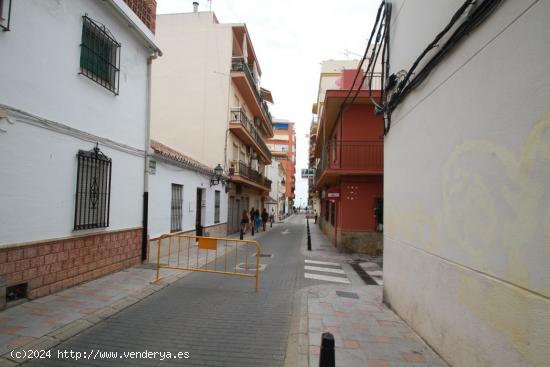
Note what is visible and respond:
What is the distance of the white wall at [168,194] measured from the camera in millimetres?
10156

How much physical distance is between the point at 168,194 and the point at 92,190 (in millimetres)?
→ 4079

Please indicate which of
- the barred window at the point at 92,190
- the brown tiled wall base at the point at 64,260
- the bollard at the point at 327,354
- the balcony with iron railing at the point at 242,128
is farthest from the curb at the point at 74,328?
the balcony with iron railing at the point at 242,128

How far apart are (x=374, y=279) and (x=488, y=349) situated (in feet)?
20.3

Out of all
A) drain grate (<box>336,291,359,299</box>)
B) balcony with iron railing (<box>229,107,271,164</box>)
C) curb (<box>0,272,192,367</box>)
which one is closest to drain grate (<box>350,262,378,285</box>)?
drain grate (<box>336,291,359,299</box>)

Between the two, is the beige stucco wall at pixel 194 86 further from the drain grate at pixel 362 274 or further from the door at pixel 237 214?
the drain grate at pixel 362 274

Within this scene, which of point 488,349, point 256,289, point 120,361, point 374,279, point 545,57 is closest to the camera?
point 545,57

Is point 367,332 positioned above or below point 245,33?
below

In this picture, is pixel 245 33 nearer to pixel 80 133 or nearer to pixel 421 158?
pixel 80 133

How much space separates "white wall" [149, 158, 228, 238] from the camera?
10156mm

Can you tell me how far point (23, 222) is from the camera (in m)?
5.41

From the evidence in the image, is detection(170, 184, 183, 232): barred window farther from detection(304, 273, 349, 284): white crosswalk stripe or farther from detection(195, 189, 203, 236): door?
detection(304, 273, 349, 284): white crosswalk stripe

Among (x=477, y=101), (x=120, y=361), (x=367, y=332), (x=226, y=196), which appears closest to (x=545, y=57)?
(x=477, y=101)

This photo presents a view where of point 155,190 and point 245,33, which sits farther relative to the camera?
point 245,33

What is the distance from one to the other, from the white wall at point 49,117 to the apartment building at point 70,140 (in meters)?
0.02
